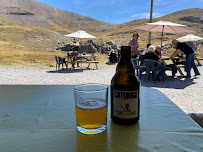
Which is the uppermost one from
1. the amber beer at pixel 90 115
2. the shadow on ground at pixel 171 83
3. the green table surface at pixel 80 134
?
the amber beer at pixel 90 115

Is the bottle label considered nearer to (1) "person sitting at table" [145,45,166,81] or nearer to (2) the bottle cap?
(2) the bottle cap

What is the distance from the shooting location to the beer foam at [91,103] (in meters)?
0.90

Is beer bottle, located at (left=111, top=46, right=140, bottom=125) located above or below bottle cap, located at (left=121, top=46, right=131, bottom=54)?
below

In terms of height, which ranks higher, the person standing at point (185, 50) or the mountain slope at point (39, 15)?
the mountain slope at point (39, 15)

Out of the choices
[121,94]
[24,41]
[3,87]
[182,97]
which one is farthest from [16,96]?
[24,41]

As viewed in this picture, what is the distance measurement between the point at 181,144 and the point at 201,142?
0.10 metres

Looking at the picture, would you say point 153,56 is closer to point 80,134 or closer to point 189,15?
point 80,134

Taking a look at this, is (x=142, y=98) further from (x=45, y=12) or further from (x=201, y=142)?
(x=45, y=12)

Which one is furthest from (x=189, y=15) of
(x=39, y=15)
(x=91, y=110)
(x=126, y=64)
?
(x=91, y=110)

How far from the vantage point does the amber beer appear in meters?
0.88

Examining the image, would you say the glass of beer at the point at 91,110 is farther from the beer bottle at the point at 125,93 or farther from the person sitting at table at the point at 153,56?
the person sitting at table at the point at 153,56

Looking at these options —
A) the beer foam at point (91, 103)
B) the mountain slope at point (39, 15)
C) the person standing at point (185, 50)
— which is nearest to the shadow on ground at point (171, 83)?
the person standing at point (185, 50)

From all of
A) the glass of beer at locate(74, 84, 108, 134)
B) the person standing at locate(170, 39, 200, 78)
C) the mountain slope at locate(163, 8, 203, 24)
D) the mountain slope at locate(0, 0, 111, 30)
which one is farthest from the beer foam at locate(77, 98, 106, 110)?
the mountain slope at locate(163, 8, 203, 24)

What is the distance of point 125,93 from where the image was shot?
0.92m
